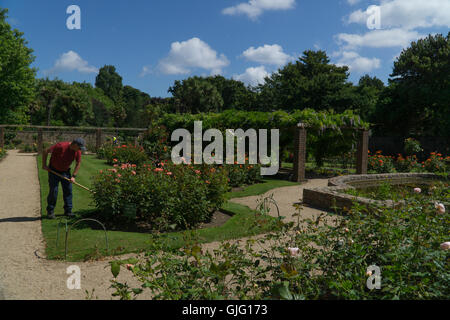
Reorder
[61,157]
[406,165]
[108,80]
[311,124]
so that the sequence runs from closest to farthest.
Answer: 1. [61,157]
2. [311,124]
3. [406,165]
4. [108,80]

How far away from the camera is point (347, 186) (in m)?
9.17

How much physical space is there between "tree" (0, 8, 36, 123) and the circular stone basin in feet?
78.7

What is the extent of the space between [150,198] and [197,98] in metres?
33.2

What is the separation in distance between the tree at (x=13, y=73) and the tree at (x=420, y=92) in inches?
1084

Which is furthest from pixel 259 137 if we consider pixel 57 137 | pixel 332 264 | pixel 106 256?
pixel 57 137

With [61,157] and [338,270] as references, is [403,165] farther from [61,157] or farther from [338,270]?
[338,270]

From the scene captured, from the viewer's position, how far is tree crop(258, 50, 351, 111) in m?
30.0

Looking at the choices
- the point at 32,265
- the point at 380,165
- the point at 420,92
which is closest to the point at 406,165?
the point at 380,165

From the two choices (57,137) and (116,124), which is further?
(116,124)

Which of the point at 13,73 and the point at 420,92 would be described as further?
the point at 13,73

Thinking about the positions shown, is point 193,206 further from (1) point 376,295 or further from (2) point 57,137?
(2) point 57,137

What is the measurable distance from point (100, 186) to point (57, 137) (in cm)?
1878
